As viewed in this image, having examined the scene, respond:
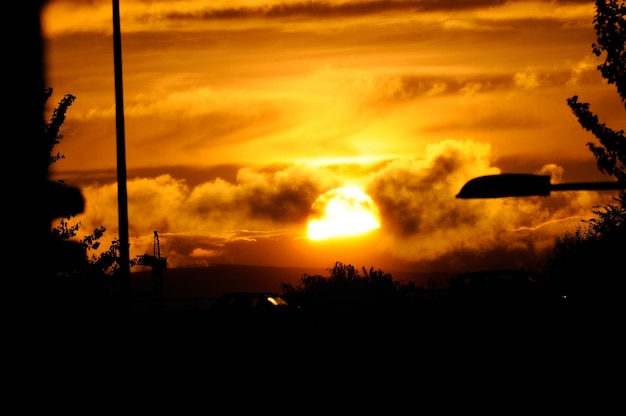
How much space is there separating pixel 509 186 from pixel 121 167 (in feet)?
53.1

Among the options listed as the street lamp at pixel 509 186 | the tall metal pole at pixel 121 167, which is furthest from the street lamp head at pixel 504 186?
the tall metal pole at pixel 121 167

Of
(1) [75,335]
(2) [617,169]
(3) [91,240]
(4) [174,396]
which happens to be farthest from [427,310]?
(1) [75,335]

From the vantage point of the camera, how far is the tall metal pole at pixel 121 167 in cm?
2106

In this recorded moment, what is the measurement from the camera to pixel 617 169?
28.4 m

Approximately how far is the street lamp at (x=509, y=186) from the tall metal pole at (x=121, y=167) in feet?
41.9

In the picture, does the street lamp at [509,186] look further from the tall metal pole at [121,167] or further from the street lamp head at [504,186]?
the tall metal pole at [121,167]

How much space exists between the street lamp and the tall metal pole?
41.9ft

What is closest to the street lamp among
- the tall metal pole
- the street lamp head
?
the street lamp head

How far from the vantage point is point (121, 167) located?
76.9 ft

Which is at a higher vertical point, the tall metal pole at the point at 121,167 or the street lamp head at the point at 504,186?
the tall metal pole at the point at 121,167

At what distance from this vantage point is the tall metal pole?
69.1ft

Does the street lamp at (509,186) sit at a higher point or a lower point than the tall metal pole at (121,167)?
lower

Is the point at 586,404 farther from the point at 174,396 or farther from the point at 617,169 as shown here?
the point at 617,169

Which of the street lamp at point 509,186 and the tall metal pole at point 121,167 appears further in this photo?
the tall metal pole at point 121,167
